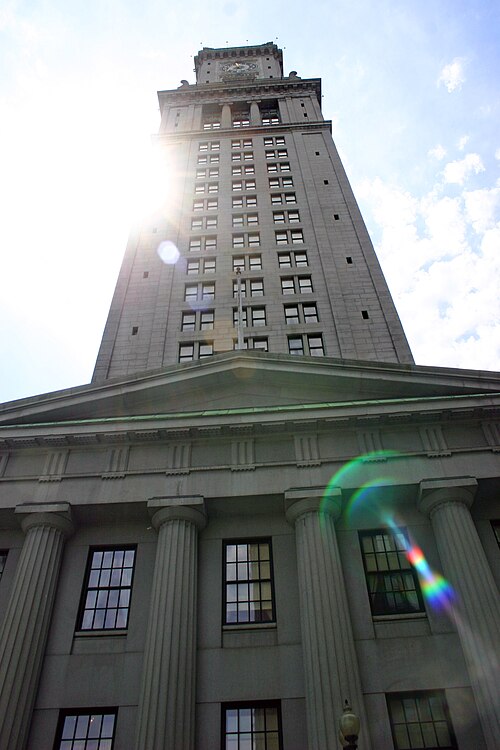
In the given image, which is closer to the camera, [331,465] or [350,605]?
[350,605]

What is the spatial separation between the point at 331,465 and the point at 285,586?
4394 millimetres

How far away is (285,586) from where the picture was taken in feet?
63.1

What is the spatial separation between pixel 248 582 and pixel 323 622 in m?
3.39

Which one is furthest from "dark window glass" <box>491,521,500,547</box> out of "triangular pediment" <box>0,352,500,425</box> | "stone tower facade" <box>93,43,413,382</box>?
"stone tower facade" <box>93,43,413,382</box>

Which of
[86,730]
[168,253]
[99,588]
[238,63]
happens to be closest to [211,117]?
[238,63]

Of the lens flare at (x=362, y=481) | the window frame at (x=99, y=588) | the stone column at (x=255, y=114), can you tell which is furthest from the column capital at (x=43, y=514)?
the stone column at (x=255, y=114)

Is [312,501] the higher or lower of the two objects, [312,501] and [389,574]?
the higher

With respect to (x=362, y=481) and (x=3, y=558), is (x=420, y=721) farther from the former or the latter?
(x=3, y=558)

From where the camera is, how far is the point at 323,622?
17031 millimetres

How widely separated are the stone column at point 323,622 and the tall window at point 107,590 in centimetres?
585

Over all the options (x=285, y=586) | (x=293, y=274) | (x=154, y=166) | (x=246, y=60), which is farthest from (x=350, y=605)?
(x=246, y=60)

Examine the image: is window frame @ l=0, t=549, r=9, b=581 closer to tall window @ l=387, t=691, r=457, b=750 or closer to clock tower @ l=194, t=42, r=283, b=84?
tall window @ l=387, t=691, r=457, b=750

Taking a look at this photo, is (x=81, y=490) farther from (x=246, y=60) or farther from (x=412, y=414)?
(x=246, y=60)

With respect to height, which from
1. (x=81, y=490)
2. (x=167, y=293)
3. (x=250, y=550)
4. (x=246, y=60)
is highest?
(x=246, y=60)
